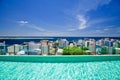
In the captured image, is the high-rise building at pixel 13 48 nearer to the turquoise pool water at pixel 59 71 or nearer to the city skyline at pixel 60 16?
the turquoise pool water at pixel 59 71

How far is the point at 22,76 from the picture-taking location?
549 centimetres

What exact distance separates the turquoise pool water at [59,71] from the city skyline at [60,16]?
5.56 m

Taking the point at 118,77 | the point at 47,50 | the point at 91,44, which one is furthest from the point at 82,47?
the point at 118,77

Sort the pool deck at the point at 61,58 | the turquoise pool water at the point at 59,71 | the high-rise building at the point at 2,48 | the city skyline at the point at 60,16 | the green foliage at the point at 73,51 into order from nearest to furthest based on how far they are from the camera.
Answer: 1. the turquoise pool water at the point at 59,71
2. the pool deck at the point at 61,58
3. the high-rise building at the point at 2,48
4. the green foliage at the point at 73,51
5. the city skyline at the point at 60,16

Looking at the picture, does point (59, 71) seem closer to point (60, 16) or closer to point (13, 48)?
point (13, 48)

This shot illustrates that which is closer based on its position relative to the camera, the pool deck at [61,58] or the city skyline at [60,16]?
the pool deck at [61,58]

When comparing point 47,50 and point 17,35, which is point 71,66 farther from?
point 17,35

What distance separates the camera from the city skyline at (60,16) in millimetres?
12570

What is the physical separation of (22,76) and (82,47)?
3488mm

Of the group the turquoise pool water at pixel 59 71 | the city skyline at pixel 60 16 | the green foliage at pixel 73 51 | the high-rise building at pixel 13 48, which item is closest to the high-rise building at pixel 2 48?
the high-rise building at pixel 13 48

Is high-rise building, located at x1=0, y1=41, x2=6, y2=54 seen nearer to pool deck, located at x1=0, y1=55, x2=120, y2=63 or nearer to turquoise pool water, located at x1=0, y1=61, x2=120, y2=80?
pool deck, located at x1=0, y1=55, x2=120, y2=63

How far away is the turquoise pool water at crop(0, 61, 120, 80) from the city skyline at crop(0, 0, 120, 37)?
5563 mm

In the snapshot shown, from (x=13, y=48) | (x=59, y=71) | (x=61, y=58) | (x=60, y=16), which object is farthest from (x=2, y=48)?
(x=60, y=16)

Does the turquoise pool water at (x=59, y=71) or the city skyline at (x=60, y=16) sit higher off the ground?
the city skyline at (x=60, y=16)
